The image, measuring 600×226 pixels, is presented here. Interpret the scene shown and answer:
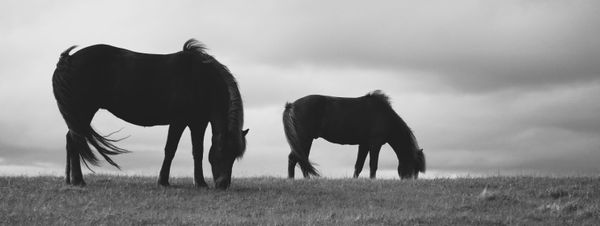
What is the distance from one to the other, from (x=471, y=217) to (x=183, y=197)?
5436mm

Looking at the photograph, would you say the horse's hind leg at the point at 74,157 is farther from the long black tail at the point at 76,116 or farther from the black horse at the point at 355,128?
the black horse at the point at 355,128

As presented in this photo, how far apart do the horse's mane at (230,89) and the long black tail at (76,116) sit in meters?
2.33

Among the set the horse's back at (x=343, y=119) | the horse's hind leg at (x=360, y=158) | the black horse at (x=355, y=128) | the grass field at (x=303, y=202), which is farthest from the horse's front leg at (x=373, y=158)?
the grass field at (x=303, y=202)

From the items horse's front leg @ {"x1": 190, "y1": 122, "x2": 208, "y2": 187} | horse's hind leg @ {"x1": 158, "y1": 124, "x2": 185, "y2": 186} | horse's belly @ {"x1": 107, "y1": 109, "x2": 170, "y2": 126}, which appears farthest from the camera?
horse's front leg @ {"x1": 190, "y1": 122, "x2": 208, "y2": 187}

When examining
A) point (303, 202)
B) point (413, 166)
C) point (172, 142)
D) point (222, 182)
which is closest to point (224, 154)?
point (222, 182)

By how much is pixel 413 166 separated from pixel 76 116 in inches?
449

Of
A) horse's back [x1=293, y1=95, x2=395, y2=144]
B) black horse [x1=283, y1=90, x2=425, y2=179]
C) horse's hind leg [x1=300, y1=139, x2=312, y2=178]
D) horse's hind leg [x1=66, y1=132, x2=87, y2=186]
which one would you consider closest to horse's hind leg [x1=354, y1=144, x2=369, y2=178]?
black horse [x1=283, y1=90, x2=425, y2=179]

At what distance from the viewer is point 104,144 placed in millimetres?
13742

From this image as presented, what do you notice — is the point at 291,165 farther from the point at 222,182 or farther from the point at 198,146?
the point at 222,182

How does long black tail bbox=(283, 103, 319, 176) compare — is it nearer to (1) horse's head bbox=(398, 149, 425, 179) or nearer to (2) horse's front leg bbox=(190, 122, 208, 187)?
(1) horse's head bbox=(398, 149, 425, 179)

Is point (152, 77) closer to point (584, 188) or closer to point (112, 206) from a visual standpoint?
point (112, 206)

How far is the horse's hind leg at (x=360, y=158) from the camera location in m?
21.0

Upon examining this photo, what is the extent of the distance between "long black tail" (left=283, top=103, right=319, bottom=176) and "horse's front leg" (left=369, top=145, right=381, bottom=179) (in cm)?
182

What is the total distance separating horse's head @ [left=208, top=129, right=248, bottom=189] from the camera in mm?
13555
